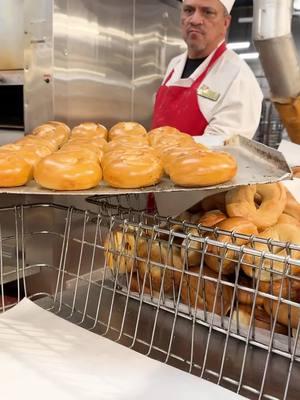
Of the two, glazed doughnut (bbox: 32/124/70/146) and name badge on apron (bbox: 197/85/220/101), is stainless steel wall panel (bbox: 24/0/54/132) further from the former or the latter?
glazed doughnut (bbox: 32/124/70/146)

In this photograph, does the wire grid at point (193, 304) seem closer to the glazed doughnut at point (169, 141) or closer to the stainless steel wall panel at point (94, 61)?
the glazed doughnut at point (169, 141)

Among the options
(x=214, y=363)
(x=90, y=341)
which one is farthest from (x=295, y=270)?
(x=90, y=341)

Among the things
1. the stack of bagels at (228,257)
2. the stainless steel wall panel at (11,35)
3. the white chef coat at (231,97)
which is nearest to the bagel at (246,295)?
the stack of bagels at (228,257)

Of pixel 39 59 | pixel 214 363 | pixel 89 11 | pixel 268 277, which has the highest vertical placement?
pixel 89 11

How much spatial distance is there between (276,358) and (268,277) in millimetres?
99

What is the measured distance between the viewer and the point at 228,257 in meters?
0.48

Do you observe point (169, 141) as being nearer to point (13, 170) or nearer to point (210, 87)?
point (13, 170)

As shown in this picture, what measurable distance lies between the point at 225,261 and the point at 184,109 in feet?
4.03

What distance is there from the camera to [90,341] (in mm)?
501

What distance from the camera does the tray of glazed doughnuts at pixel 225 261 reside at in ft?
1.49

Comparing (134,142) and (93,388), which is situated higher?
(134,142)

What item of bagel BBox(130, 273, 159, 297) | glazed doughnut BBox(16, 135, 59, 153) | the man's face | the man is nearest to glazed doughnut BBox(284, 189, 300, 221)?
bagel BBox(130, 273, 159, 297)

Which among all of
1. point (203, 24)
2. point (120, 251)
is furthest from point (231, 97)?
point (120, 251)

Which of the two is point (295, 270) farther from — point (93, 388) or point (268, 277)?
point (93, 388)
